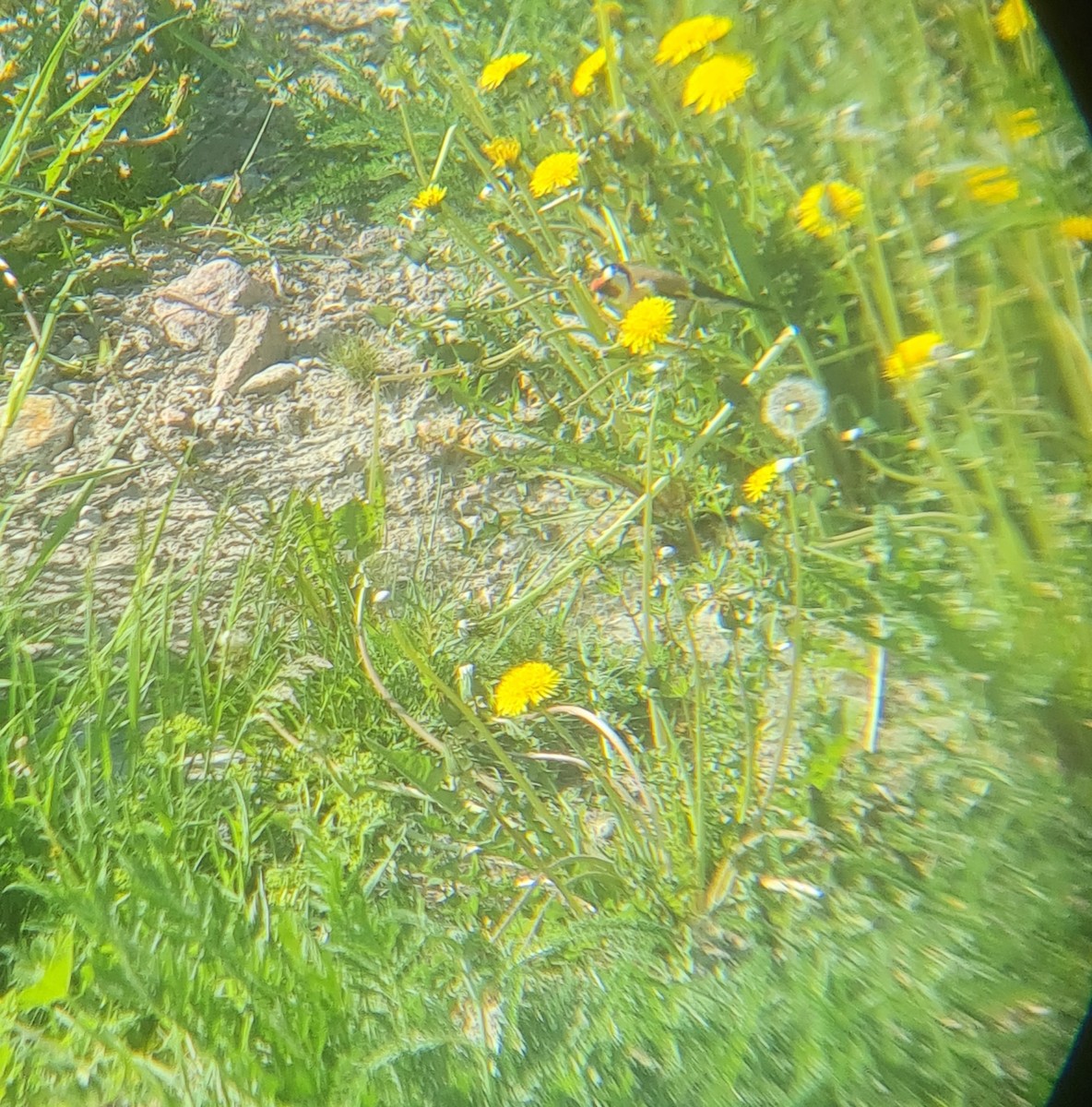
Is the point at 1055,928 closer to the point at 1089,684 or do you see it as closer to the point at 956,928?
the point at 956,928

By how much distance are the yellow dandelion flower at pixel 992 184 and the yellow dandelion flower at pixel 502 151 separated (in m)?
0.53

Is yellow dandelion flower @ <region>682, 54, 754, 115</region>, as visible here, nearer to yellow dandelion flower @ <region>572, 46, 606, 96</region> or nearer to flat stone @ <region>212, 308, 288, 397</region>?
yellow dandelion flower @ <region>572, 46, 606, 96</region>

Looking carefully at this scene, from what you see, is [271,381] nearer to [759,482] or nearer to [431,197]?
[431,197]

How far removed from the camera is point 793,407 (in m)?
0.95

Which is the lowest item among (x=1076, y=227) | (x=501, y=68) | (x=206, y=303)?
A: (x=1076, y=227)

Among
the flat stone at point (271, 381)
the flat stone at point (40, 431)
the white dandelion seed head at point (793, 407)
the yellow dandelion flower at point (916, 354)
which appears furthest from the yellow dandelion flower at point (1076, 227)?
the flat stone at point (40, 431)

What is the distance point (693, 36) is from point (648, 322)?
31 cm

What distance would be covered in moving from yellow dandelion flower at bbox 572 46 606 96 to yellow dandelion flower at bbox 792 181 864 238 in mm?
297

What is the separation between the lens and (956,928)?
2.51 ft

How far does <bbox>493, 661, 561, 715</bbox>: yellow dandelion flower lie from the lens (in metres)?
0.98

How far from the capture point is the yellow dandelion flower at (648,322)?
1.03 m

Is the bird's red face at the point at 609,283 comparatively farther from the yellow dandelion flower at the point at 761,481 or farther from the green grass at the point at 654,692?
the yellow dandelion flower at the point at 761,481

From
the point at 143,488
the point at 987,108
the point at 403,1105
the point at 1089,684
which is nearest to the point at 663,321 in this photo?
the point at 987,108

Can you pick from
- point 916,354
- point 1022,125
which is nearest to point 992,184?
point 1022,125
